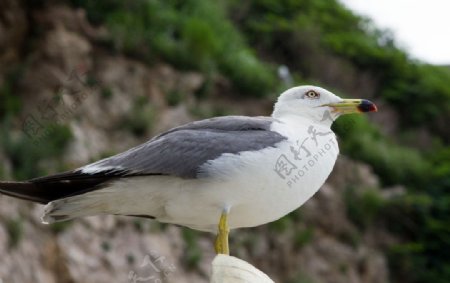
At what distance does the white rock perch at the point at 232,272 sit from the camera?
13.7 ft

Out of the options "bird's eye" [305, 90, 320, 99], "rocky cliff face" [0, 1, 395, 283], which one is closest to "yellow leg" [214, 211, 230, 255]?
"bird's eye" [305, 90, 320, 99]

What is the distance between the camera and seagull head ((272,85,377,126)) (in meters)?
5.02

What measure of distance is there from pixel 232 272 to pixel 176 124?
25.8 feet

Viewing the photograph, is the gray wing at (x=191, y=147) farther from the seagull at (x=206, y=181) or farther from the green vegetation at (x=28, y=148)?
the green vegetation at (x=28, y=148)

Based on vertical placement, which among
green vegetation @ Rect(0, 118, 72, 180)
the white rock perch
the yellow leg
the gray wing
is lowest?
the white rock perch

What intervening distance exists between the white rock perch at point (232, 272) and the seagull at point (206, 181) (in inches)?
12.6

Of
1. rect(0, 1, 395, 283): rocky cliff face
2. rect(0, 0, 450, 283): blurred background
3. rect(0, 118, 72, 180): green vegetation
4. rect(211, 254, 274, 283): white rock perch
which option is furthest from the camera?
rect(0, 118, 72, 180): green vegetation

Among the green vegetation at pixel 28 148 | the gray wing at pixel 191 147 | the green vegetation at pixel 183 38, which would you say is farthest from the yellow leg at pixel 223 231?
the green vegetation at pixel 183 38

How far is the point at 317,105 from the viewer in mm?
5043

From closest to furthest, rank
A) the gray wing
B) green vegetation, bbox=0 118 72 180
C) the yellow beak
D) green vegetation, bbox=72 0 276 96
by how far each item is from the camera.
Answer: the gray wing
the yellow beak
green vegetation, bbox=0 118 72 180
green vegetation, bbox=72 0 276 96

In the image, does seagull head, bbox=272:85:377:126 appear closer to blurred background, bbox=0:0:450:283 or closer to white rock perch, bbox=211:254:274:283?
white rock perch, bbox=211:254:274:283

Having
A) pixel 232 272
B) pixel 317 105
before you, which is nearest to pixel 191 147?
pixel 317 105

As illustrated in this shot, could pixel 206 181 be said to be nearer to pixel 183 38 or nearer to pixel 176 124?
pixel 176 124

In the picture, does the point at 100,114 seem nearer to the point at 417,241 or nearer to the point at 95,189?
the point at 417,241
